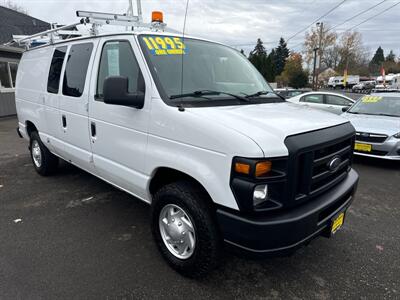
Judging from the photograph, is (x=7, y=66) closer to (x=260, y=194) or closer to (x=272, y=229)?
(x=260, y=194)

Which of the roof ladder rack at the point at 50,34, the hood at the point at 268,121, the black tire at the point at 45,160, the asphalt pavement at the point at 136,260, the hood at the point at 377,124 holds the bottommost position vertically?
the asphalt pavement at the point at 136,260

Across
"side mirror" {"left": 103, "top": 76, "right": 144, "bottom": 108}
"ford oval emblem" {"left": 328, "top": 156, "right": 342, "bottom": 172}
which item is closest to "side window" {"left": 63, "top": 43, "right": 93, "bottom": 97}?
"side mirror" {"left": 103, "top": 76, "right": 144, "bottom": 108}

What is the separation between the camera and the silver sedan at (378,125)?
599cm

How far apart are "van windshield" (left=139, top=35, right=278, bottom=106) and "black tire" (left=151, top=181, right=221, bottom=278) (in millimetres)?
766

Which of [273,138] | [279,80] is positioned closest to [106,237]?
[273,138]

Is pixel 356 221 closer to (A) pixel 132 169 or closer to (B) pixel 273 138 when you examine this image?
(B) pixel 273 138

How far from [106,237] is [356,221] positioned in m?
3.05

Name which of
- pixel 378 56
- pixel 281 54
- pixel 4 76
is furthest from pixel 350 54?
A: pixel 4 76

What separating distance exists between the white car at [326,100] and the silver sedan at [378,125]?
2.90 meters

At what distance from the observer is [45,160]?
16.8ft

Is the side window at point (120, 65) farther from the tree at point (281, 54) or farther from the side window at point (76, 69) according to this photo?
the tree at point (281, 54)

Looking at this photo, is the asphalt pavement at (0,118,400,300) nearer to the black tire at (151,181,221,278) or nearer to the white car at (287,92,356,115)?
the black tire at (151,181,221,278)

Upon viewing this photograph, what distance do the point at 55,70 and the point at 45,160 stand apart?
164 centimetres

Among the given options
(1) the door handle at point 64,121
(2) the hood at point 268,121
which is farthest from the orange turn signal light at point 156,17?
(2) the hood at point 268,121
